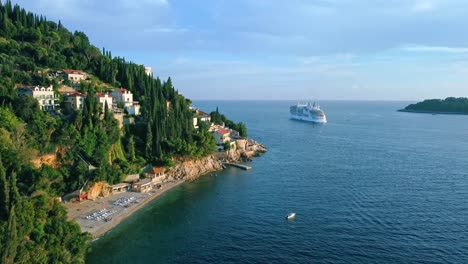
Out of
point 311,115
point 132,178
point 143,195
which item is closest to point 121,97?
point 132,178

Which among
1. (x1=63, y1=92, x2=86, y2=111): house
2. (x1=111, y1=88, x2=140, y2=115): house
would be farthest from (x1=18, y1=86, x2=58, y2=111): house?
(x1=111, y1=88, x2=140, y2=115): house

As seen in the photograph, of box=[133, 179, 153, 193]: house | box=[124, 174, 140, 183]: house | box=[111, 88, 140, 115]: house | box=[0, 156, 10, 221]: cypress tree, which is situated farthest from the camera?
box=[111, 88, 140, 115]: house

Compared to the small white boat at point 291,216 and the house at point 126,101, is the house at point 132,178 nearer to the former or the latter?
the house at point 126,101

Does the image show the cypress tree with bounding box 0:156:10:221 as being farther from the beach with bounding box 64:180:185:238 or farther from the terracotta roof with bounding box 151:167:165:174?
the terracotta roof with bounding box 151:167:165:174

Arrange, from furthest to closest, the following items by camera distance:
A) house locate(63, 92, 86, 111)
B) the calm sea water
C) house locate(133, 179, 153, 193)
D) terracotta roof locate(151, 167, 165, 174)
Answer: terracotta roof locate(151, 167, 165, 174) → house locate(63, 92, 86, 111) → house locate(133, 179, 153, 193) → the calm sea water

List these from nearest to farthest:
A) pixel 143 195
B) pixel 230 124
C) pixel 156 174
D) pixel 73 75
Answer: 1. pixel 143 195
2. pixel 156 174
3. pixel 73 75
4. pixel 230 124

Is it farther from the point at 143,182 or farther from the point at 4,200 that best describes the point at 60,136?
the point at 4,200

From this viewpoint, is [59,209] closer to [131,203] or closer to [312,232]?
[131,203]
